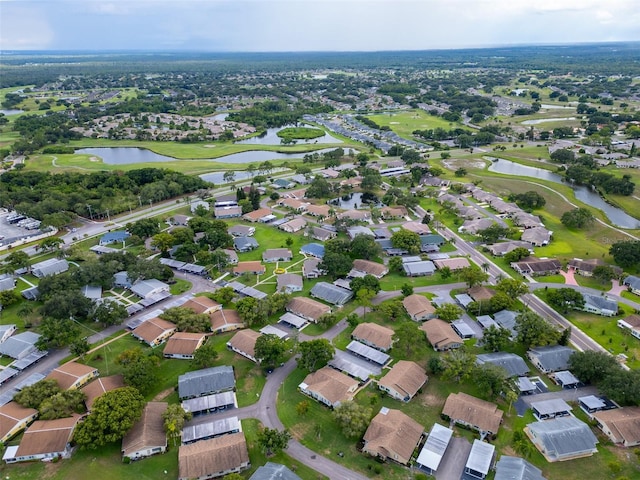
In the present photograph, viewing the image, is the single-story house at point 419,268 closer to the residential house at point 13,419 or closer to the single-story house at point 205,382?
the single-story house at point 205,382

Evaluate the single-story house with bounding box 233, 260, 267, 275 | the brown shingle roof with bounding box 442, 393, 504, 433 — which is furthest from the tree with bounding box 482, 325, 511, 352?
the single-story house with bounding box 233, 260, 267, 275

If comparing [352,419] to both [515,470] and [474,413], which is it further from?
[515,470]

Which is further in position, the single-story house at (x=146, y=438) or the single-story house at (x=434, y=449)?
the single-story house at (x=146, y=438)

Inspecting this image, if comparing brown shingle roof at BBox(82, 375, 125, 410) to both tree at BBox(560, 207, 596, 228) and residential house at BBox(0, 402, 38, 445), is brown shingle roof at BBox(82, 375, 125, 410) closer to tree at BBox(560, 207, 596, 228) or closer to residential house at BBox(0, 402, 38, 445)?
residential house at BBox(0, 402, 38, 445)

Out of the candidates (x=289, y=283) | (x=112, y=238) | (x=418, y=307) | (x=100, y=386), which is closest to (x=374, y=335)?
(x=418, y=307)

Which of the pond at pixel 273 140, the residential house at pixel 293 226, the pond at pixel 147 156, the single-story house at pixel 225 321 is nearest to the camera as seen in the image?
the single-story house at pixel 225 321

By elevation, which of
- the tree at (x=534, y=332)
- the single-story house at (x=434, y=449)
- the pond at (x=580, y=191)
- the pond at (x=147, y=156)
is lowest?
the pond at (x=147, y=156)

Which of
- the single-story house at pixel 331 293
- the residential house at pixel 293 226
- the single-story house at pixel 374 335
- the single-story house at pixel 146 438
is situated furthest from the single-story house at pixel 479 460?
the residential house at pixel 293 226
